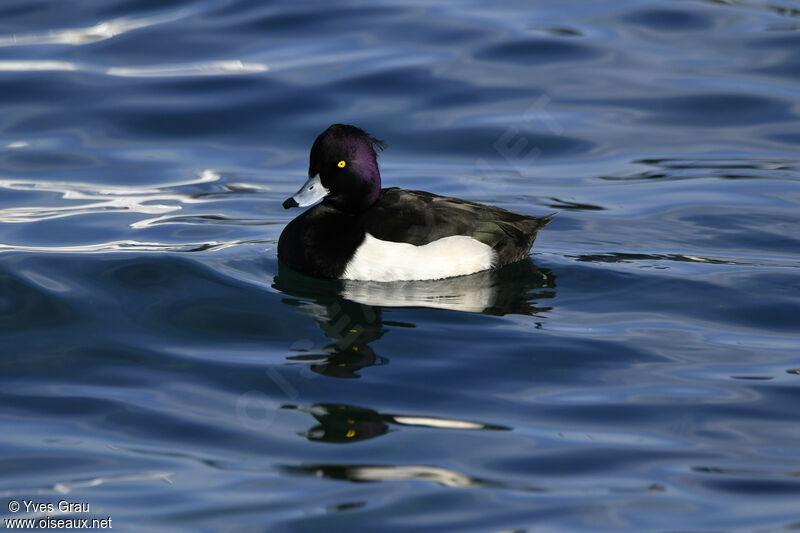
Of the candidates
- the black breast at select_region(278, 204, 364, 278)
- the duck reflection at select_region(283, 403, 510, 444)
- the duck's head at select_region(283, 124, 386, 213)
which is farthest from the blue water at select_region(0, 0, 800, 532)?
the duck's head at select_region(283, 124, 386, 213)

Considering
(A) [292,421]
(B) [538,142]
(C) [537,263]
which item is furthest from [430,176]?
(A) [292,421]

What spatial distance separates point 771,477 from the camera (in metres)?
5.68

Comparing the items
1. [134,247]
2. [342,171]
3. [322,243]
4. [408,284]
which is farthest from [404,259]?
[134,247]

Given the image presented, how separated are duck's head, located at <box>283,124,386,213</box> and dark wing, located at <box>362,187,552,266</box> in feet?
0.58

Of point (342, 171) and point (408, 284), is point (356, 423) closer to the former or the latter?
point (408, 284)

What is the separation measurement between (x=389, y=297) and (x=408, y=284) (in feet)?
0.93

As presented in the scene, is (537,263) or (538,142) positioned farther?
(538,142)

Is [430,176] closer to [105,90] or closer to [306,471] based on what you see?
[105,90]

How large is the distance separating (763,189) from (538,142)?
96.7 inches

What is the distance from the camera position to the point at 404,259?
334 inches

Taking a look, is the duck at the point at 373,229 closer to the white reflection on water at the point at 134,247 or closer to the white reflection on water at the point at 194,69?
the white reflection on water at the point at 134,247

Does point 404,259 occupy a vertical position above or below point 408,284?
above

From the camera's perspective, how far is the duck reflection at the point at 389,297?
7797 mm

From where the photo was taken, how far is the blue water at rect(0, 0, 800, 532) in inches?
225
